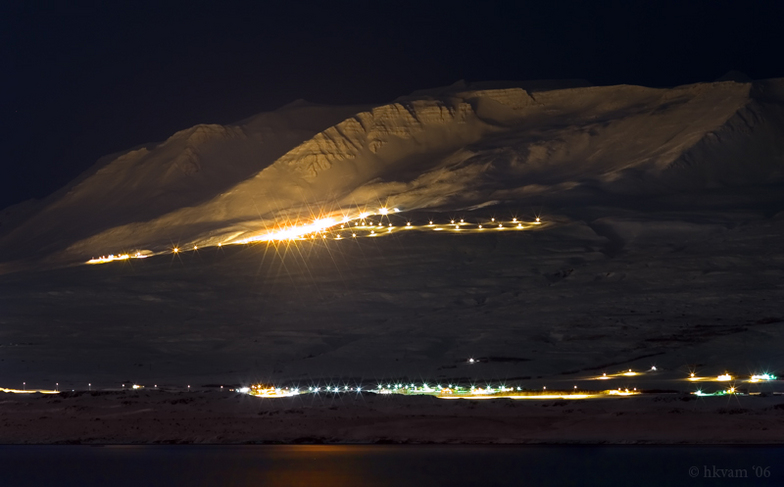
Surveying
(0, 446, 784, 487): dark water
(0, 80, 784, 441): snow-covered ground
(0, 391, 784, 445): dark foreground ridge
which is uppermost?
(0, 80, 784, 441): snow-covered ground

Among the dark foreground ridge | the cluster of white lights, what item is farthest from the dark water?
the cluster of white lights

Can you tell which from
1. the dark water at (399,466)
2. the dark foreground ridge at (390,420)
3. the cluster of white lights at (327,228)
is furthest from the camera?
the cluster of white lights at (327,228)

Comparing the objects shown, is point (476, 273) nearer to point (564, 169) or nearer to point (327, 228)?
point (327, 228)

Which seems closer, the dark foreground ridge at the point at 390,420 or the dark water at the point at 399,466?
the dark water at the point at 399,466

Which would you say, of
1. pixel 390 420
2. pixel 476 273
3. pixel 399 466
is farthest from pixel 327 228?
pixel 399 466

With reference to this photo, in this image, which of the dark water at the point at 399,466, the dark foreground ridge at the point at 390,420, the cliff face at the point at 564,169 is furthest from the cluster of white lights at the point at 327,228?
the dark water at the point at 399,466

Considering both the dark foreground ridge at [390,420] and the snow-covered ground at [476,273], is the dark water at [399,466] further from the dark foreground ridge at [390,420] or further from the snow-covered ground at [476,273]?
the snow-covered ground at [476,273]

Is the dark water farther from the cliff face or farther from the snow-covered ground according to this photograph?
the cliff face
